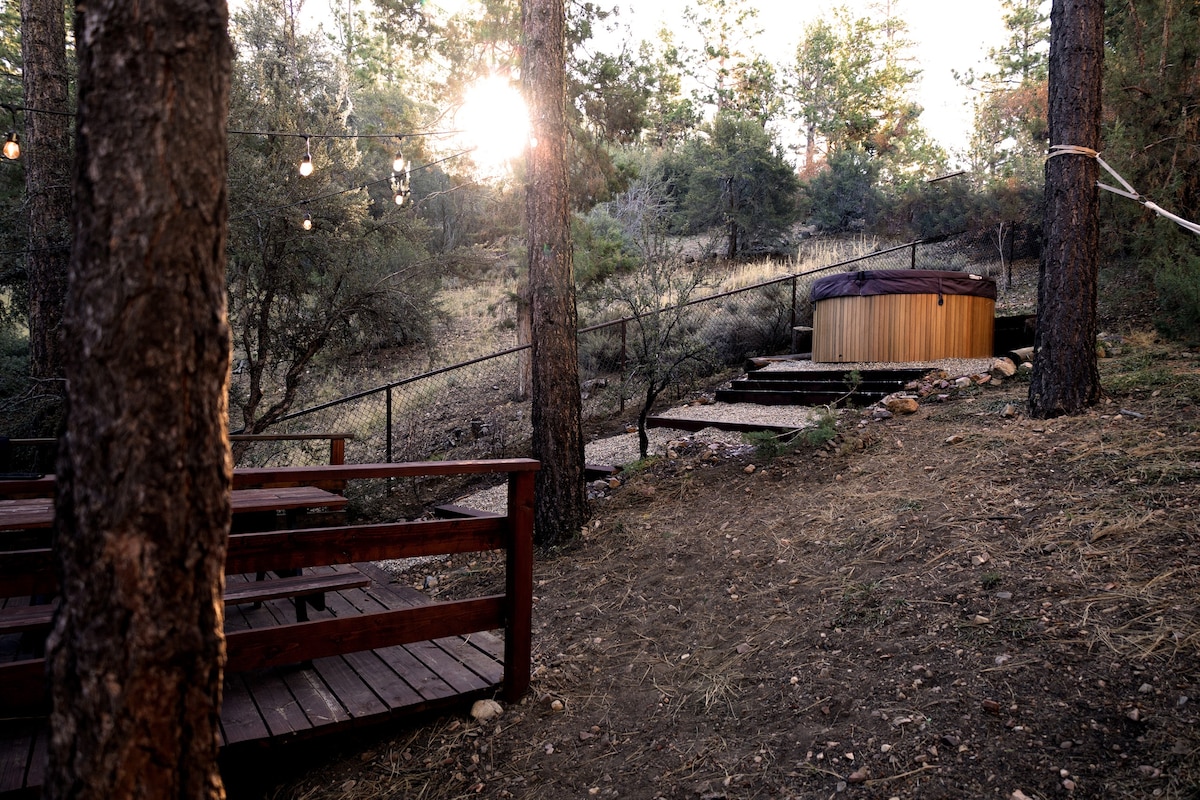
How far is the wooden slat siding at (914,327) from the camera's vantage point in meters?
8.17

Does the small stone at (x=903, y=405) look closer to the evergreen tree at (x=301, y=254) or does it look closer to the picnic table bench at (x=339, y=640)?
the picnic table bench at (x=339, y=640)

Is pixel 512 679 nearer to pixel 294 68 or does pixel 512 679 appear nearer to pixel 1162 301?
pixel 1162 301

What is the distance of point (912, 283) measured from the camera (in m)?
8.12

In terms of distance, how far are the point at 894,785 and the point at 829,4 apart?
116 ft

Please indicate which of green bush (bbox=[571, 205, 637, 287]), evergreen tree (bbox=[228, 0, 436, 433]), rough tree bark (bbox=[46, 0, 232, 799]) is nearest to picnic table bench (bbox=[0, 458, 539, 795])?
rough tree bark (bbox=[46, 0, 232, 799])

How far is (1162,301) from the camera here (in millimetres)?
7430

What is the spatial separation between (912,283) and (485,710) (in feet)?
23.3

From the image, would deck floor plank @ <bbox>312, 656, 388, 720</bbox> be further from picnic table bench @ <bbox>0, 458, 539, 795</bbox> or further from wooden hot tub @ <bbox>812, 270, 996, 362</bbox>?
wooden hot tub @ <bbox>812, 270, 996, 362</bbox>

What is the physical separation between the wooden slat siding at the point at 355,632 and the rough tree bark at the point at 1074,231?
162 inches

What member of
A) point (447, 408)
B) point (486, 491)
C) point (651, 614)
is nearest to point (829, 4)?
point (447, 408)

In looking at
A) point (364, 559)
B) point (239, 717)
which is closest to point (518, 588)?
point (364, 559)

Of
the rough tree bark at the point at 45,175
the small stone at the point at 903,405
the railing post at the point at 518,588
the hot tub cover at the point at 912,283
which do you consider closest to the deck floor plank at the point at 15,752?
the railing post at the point at 518,588

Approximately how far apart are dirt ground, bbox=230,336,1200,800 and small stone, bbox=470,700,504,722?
0.15ft

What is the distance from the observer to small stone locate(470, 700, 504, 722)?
9.13ft
